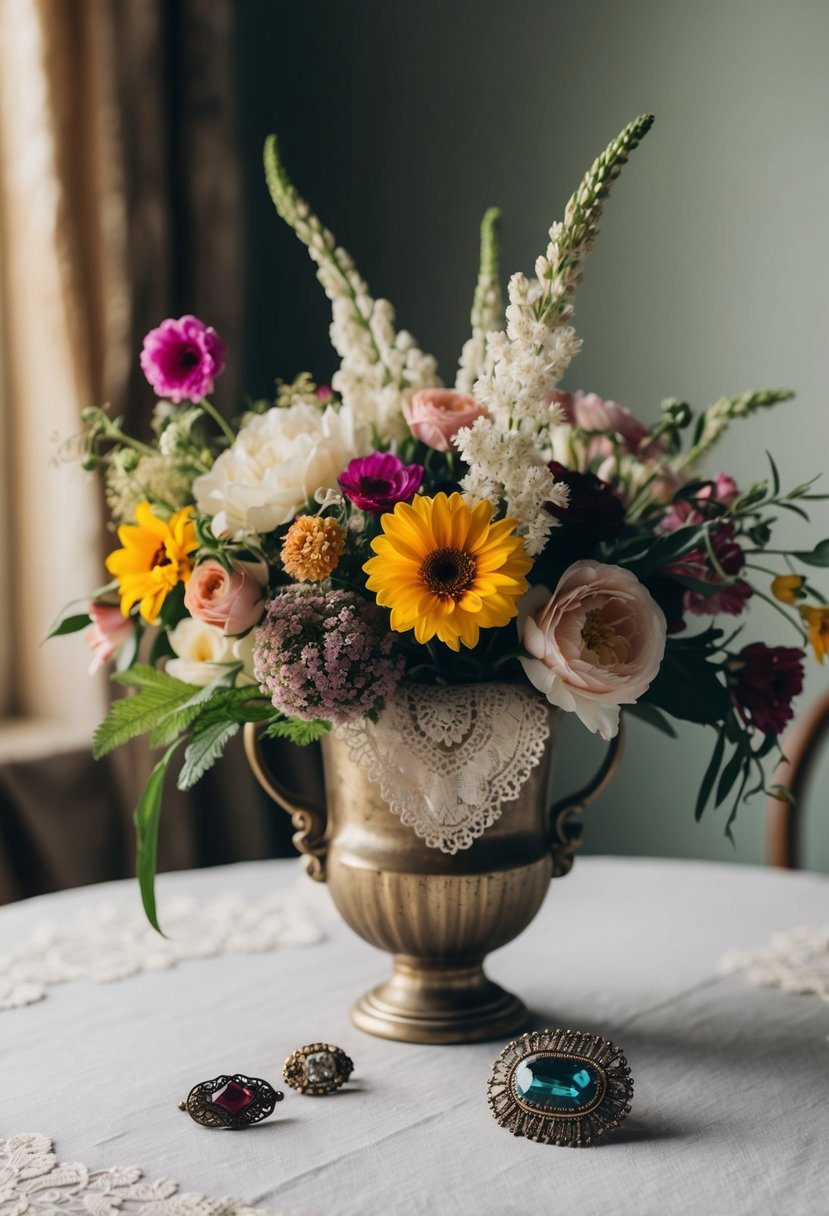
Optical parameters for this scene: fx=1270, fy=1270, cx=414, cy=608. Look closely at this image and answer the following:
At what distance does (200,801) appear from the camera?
2412 mm

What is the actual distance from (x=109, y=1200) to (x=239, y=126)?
2331mm

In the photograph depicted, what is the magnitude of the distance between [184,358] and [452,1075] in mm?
602

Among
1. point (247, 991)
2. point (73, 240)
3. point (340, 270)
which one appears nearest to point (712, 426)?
point (340, 270)

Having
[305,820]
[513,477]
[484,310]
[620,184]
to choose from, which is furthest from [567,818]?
[620,184]

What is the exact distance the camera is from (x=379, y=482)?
2.94ft

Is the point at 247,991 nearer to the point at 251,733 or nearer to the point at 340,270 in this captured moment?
the point at 251,733

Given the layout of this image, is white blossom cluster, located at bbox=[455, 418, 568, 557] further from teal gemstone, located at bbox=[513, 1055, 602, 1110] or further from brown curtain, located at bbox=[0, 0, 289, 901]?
brown curtain, located at bbox=[0, 0, 289, 901]

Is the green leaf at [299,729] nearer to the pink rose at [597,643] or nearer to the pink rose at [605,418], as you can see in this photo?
the pink rose at [597,643]

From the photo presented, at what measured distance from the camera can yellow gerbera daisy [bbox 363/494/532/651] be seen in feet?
2.79

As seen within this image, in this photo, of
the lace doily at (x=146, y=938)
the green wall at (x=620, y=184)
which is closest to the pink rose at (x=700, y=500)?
the lace doily at (x=146, y=938)

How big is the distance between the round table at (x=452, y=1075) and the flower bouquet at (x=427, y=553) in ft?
0.48

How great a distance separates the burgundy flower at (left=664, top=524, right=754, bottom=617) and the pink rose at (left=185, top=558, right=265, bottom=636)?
325mm

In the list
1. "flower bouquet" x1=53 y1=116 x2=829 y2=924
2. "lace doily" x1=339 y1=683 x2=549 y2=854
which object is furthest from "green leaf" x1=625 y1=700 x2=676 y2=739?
"lace doily" x1=339 y1=683 x2=549 y2=854

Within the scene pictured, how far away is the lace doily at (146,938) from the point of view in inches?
46.3
